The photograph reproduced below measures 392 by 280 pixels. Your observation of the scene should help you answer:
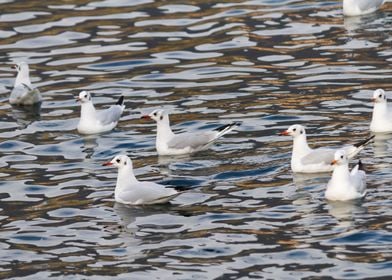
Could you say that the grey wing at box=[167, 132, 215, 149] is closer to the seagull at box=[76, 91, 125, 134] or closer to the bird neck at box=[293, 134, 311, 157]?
the bird neck at box=[293, 134, 311, 157]

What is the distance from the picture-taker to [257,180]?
1858cm

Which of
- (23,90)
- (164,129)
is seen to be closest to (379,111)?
(164,129)

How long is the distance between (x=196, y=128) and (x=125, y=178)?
12.3 ft

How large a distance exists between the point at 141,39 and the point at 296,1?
3977 mm

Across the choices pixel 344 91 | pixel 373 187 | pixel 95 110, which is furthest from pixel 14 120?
pixel 373 187

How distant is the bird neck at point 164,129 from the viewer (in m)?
20.5

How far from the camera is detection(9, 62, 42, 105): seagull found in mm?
23797

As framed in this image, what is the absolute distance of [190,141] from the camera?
20.5 m

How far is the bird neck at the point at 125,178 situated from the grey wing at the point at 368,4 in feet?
35.8

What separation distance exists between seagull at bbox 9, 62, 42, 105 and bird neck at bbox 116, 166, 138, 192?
5798mm

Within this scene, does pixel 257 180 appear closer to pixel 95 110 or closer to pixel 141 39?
pixel 95 110

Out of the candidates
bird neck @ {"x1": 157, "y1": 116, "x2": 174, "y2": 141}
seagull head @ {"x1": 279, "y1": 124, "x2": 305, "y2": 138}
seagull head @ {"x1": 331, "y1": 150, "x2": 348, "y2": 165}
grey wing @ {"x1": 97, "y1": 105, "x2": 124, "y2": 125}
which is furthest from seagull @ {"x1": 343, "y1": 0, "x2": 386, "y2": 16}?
seagull head @ {"x1": 331, "y1": 150, "x2": 348, "y2": 165}

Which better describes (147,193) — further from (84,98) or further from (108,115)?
(84,98)

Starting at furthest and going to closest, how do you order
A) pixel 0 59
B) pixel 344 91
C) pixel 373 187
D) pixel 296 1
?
pixel 296 1, pixel 0 59, pixel 344 91, pixel 373 187
